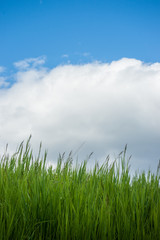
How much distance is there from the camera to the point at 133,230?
3.38m

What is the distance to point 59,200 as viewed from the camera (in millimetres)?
3240

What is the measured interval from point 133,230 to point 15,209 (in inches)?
51.8

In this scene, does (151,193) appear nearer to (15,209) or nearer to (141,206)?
(141,206)

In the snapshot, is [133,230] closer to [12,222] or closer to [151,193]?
[151,193]

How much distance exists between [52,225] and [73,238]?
11.0 inches

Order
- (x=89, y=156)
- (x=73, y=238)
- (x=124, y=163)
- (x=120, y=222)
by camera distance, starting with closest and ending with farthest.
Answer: (x=73, y=238) → (x=120, y=222) → (x=124, y=163) → (x=89, y=156)

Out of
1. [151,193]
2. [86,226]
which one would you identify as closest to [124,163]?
[151,193]

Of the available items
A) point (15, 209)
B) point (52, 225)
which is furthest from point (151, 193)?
point (15, 209)

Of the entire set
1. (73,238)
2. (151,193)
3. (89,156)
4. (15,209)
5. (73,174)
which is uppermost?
(89,156)

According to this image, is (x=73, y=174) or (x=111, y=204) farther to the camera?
(x=73, y=174)

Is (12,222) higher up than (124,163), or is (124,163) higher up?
(124,163)

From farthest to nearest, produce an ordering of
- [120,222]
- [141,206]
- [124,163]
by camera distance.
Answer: [124,163], [141,206], [120,222]

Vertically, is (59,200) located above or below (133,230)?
above

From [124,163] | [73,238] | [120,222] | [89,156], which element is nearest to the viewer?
[73,238]
